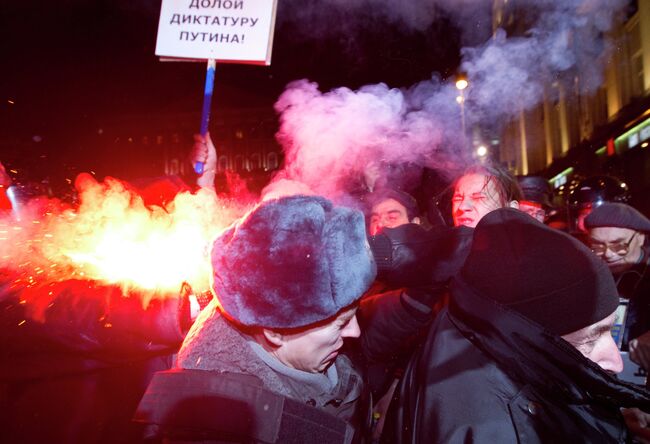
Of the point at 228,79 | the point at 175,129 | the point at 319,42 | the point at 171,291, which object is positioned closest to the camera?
the point at 171,291

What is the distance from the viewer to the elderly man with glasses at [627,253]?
2917 millimetres

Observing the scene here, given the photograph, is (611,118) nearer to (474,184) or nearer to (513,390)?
(474,184)

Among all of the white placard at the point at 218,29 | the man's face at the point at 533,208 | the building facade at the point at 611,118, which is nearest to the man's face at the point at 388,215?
the man's face at the point at 533,208

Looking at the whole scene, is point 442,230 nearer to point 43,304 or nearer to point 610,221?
point 43,304

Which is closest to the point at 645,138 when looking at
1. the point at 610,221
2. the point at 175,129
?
the point at 610,221

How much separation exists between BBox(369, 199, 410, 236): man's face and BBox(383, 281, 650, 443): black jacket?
2102 mm

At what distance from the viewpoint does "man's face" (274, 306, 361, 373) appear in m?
1.59

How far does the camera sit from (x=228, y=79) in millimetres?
9906

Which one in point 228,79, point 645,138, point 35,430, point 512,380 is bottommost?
point 35,430

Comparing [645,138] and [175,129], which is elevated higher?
[645,138]

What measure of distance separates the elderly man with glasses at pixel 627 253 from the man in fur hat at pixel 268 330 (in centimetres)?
258

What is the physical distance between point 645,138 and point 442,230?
17.4 m

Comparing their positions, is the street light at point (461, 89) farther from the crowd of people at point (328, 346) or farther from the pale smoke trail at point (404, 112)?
the crowd of people at point (328, 346)

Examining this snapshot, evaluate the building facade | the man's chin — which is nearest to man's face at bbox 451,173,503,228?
the man's chin
